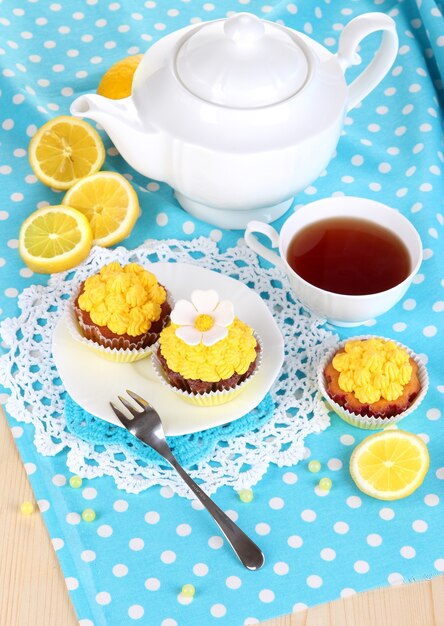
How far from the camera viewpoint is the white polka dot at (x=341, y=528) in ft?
3.38

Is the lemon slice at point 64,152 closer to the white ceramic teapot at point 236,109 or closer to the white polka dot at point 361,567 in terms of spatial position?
the white ceramic teapot at point 236,109

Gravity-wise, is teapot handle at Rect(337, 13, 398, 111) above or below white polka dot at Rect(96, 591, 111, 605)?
above

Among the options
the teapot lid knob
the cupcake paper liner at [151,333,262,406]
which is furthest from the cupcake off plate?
the teapot lid knob

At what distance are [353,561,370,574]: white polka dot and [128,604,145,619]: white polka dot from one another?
24 cm

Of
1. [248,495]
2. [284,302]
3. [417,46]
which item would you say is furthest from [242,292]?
[417,46]

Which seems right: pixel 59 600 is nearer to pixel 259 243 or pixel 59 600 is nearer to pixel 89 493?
pixel 89 493

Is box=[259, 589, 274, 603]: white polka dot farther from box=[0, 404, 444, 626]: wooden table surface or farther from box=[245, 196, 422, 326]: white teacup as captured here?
box=[245, 196, 422, 326]: white teacup

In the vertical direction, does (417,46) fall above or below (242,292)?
above

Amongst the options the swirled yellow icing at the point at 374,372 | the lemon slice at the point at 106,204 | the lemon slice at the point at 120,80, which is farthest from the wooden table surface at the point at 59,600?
the lemon slice at the point at 120,80

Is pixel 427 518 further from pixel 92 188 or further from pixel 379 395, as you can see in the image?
pixel 92 188

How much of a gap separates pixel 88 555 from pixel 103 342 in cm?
27

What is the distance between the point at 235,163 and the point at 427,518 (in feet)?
1.65

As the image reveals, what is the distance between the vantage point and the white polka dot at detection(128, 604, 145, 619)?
3.15ft

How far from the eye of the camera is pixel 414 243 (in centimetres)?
119
